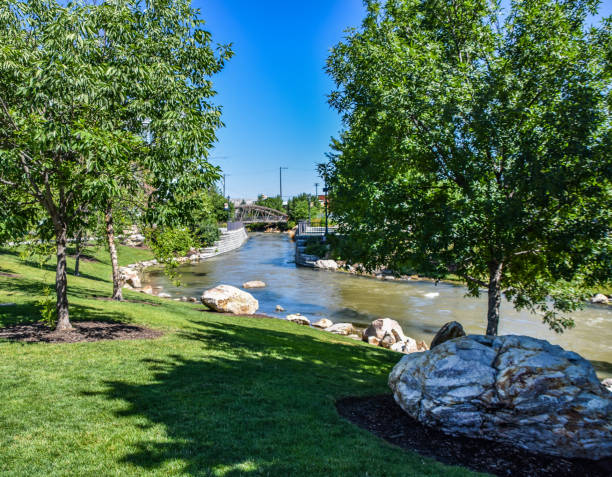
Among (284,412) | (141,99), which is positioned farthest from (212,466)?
(141,99)

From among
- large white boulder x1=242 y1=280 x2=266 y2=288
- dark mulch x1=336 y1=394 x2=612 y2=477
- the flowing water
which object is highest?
dark mulch x1=336 y1=394 x2=612 y2=477

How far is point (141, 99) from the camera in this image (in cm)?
1035

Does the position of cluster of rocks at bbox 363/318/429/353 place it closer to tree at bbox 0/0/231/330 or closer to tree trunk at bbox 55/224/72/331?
tree at bbox 0/0/231/330

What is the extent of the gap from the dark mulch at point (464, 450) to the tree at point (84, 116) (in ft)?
21.7

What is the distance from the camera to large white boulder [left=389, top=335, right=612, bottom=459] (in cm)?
642

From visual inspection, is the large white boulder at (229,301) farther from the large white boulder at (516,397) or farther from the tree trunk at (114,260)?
the large white boulder at (516,397)

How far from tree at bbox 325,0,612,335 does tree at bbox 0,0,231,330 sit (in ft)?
14.9

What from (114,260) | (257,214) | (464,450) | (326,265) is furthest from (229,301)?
(257,214)

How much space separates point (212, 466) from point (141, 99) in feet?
28.4

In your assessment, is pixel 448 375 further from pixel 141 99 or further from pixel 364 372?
pixel 141 99

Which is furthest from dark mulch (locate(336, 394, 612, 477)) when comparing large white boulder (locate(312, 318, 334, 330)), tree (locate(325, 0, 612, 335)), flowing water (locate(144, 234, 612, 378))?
large white boulder (locate(312, 318, 334, 330))

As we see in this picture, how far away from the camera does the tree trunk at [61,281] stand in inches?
431

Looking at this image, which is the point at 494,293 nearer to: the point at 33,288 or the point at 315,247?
the point at 33,288

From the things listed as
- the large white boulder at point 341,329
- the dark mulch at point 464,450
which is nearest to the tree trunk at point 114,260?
the large white boulder at point 341,329
